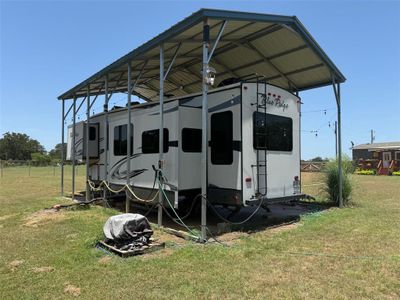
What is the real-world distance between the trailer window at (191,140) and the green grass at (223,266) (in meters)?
2.50

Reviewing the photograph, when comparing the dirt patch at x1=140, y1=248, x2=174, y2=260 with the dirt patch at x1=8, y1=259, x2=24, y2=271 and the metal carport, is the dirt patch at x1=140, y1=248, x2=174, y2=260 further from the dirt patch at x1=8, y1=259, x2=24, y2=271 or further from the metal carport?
the dirt patch at x1=8, y1=259, x2=24, y2=271

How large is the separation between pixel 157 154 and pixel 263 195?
2.80 m

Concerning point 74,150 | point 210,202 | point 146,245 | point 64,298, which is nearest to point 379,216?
point 210,202

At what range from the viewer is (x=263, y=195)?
328 inches

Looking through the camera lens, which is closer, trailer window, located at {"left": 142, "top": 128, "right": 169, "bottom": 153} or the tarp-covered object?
the tarp-covered object

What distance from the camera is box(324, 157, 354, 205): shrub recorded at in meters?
11.8

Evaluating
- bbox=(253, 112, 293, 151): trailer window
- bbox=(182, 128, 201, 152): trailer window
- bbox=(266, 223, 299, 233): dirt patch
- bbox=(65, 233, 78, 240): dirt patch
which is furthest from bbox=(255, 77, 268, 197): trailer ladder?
bbox=(65, 233, 78, 240): dirt patch

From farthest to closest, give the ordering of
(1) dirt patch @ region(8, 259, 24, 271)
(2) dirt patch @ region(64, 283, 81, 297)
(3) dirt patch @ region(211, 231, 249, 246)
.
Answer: (3) dirt patch @ region(211, 231, 249, 246), (1) dirt patch @ region(8, 259, 24, 271), (2) dirt patch @ region(64, 283, 81, 297)

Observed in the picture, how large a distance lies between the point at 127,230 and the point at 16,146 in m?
95.2

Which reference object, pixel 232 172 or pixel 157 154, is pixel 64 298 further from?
pixel 157 154

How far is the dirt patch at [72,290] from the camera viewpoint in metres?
4.53

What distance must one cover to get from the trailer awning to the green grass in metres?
4.33

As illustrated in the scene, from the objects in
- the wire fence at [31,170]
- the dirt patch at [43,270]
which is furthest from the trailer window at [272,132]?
the wire fence at [31,170]

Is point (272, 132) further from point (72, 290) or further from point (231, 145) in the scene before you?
point (72, 290)
